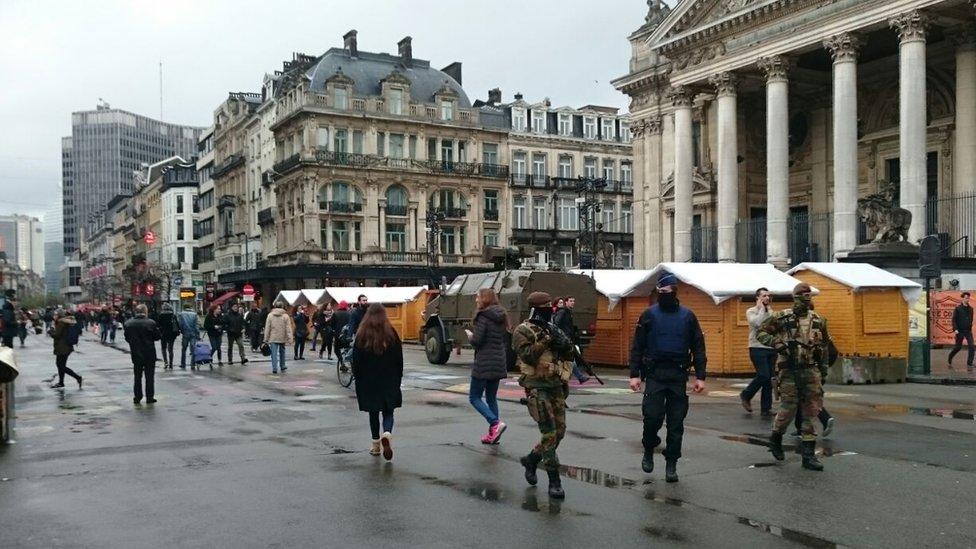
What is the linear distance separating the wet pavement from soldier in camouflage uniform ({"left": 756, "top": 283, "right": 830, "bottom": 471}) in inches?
20.3

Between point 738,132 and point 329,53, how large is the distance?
104 feet

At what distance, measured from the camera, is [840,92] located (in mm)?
33281

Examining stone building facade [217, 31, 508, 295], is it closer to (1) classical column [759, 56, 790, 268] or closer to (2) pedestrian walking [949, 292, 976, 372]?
(1) classical column [759, 56, 790, 268]

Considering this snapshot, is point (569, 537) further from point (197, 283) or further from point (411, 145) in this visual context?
point (197, 283)

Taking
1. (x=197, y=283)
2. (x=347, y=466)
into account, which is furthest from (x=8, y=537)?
(x=197, y=283)

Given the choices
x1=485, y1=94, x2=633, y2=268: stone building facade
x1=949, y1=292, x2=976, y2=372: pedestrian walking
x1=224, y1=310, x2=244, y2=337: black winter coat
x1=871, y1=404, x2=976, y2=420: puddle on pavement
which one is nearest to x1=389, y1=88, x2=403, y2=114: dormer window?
Result: x1=485, y1=94, x2=633, y2=268: stone building facade

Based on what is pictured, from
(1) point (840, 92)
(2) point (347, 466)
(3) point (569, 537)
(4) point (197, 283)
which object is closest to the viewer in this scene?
(3) point (569, 537)

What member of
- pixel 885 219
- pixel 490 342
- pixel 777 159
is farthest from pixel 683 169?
pixel 490 342

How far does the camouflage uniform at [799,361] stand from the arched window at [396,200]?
55337 millimetres

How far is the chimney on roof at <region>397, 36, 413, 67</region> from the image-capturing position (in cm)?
6838

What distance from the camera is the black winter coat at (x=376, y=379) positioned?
947 centimetres

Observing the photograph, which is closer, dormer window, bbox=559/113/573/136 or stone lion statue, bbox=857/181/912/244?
stone lion statue, bbox=857/181/912/244

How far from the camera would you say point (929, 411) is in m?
13.6

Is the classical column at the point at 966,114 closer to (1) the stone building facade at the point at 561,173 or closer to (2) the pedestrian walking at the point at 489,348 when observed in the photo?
(2) the pedestrian walking at the point at 489,348
